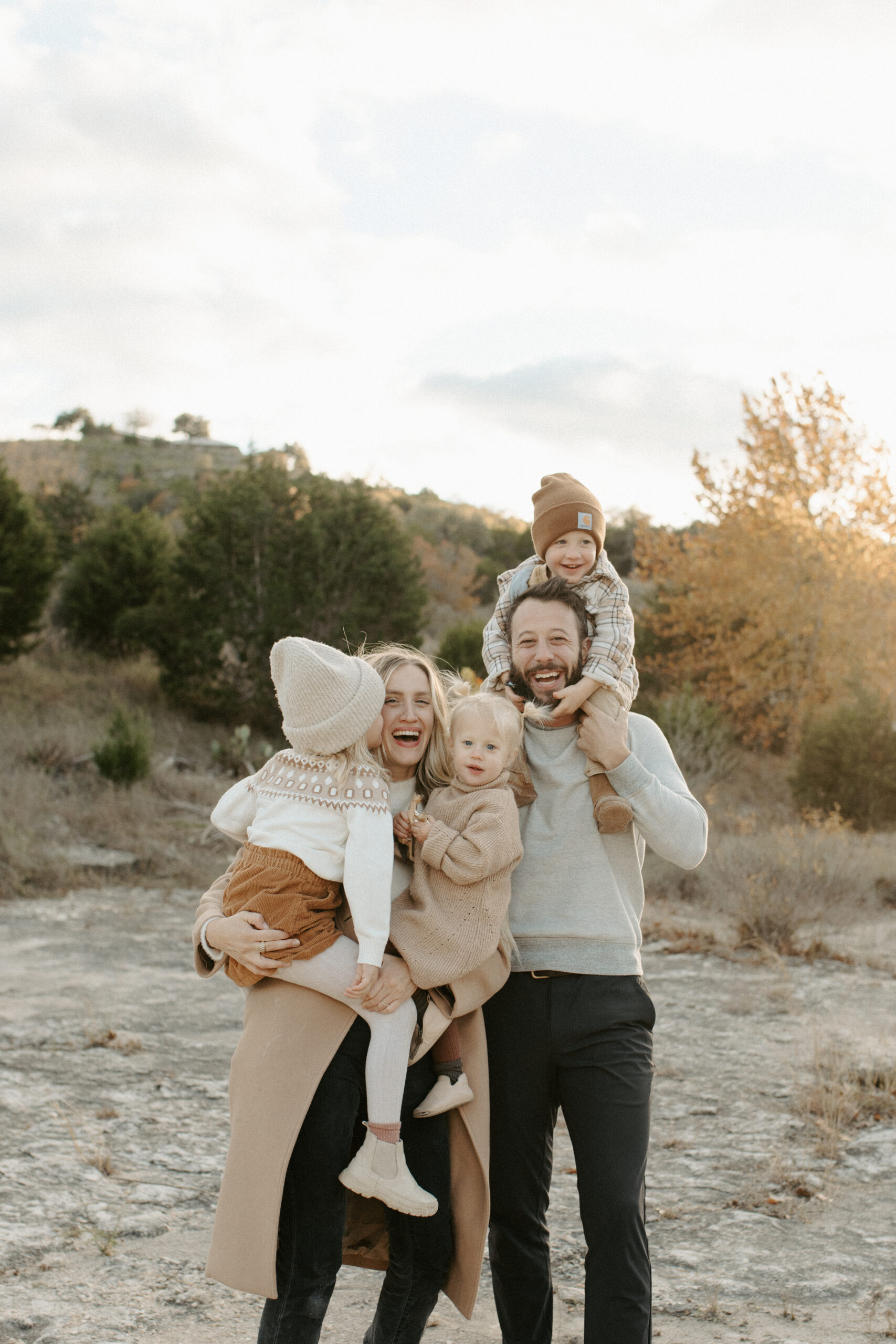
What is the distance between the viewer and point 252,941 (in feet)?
7.19

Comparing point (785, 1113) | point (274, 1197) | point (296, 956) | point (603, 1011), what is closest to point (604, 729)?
point (603, 1011)

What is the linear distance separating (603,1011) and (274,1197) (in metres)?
0.80

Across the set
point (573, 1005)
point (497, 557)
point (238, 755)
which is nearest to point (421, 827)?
point (573, 1005)

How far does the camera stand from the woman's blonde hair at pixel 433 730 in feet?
8.14

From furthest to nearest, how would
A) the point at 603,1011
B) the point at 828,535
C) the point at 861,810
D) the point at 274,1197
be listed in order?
1. the point at 828,535
2. the point at 861,810
3. the point at 603,1011
4. the point at 274,1197

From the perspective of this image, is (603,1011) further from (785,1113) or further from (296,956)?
(785,1113)

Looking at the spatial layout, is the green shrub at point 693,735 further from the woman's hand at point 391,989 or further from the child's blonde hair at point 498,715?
the woman's hand at point 391,989

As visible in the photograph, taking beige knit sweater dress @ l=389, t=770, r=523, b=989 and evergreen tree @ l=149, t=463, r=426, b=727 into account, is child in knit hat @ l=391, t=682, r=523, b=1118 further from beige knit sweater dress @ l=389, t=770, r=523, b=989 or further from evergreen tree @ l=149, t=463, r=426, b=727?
evergreen tree @ l=149, t=463, r=426, b=727

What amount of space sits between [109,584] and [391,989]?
18.7m

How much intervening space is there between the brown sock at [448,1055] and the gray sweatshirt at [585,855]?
0.23 meters

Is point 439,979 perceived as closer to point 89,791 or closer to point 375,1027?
point 375,1027

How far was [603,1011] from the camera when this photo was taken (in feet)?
7.59

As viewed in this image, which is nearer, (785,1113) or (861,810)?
(785,1113)

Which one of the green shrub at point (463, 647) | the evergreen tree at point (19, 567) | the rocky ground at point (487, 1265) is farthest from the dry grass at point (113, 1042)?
the evergreen tree at point (19, 567)
